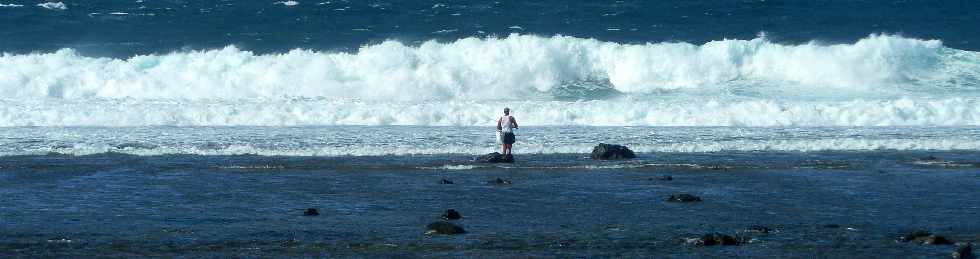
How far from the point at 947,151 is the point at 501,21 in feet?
82.7

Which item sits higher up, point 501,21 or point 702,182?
point 501,21

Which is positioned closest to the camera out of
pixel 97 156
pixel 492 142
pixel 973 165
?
pixel 973 165

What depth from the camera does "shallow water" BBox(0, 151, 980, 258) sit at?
13969mm

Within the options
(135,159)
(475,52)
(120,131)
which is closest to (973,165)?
(135,159)

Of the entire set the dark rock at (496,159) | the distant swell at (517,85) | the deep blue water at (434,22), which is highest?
the deep blue water at (434,22)

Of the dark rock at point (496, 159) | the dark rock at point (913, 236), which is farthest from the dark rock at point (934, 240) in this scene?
the dark rock at point (496, 159)

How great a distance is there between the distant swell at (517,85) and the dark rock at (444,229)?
1623 cm

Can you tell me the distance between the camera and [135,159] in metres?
23.1

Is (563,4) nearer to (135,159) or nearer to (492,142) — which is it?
(492,142)

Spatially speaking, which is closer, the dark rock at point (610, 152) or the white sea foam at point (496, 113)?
the dark rock at point (610, 152)

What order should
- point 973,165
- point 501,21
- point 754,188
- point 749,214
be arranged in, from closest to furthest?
point 749,214
point 754,188
point 973,165
point 501,21

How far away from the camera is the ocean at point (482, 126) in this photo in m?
15.0

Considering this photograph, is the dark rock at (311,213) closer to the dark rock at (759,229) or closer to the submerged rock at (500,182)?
the submerged rock at (500,182)

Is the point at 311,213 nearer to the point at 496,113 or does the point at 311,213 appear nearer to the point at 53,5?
the point at 496,113
